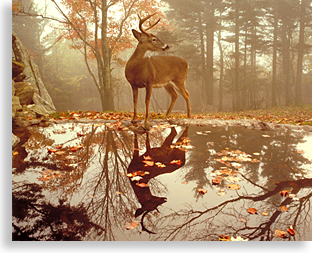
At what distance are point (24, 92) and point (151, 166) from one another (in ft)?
21.7

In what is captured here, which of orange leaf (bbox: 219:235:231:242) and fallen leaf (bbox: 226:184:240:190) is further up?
fallen leaf (bbox: 226:184:240:190)

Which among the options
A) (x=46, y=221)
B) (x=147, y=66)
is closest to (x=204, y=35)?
(x=147, y=66)

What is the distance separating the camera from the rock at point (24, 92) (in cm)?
762

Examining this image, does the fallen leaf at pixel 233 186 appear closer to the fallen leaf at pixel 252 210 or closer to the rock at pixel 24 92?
the fallen leaf at pixel 252 210

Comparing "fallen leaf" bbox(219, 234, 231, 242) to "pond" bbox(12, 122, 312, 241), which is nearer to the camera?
"fallen leaf" bbox(219, 234, 231, 242)

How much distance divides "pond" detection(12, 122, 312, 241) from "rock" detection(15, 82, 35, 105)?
12.4 feet

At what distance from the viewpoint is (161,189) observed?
265cm

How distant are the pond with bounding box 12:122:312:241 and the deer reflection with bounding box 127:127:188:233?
1 centimetres

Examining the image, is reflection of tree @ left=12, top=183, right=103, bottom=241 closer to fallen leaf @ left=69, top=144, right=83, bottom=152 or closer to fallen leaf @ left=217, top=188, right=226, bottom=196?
fallen leaf @ left=217, top=188, right=226, bottom=196

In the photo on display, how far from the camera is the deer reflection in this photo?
2352mm

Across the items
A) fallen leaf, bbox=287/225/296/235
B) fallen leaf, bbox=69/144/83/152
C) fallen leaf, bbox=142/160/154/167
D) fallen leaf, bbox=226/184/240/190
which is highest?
fallen leaf, bbox=69/144/83/152

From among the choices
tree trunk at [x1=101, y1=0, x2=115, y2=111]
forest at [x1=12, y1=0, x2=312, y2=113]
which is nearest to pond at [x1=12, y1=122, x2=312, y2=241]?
tree trunk at [x1=101, y1=0, x2=115, y2=111]

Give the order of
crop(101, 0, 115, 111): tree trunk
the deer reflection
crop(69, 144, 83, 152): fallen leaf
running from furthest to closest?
crop(101, 0, 115, 111): tree trunk, crop(69, 144, 83, 152): fallen leaf, the deer reflection

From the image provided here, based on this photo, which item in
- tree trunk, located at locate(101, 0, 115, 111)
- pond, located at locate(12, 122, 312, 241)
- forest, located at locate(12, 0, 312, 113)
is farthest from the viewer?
forest, located at locate(12, 0, 312, 113)
